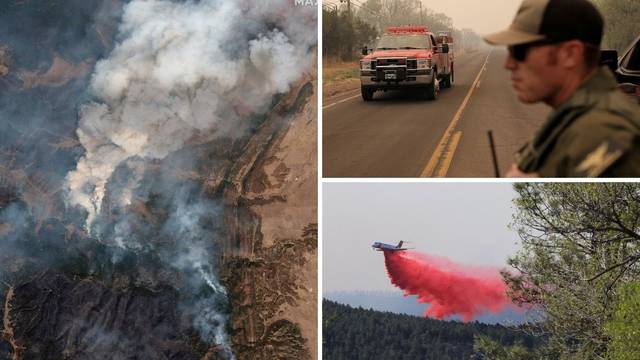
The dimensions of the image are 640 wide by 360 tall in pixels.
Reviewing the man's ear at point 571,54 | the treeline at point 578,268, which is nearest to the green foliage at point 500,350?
the treeline at point 578,268

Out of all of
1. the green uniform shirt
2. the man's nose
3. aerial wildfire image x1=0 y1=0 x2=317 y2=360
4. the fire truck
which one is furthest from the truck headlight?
the green uniform shirt

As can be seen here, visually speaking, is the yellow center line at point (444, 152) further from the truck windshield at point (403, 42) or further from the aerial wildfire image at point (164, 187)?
the truck windshield at point (403, 42)

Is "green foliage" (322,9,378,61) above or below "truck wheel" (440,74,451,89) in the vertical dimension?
above

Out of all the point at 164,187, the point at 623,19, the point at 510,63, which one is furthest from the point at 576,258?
the point at 510,63

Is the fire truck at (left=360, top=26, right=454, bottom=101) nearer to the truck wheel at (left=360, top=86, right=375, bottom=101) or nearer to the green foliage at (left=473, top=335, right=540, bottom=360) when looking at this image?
the truck wheel at (left=360, top=86, right=375, bottom=101)

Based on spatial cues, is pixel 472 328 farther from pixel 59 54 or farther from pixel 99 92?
pixel 59 54

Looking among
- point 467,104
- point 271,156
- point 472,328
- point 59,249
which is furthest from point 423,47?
point 59,249
